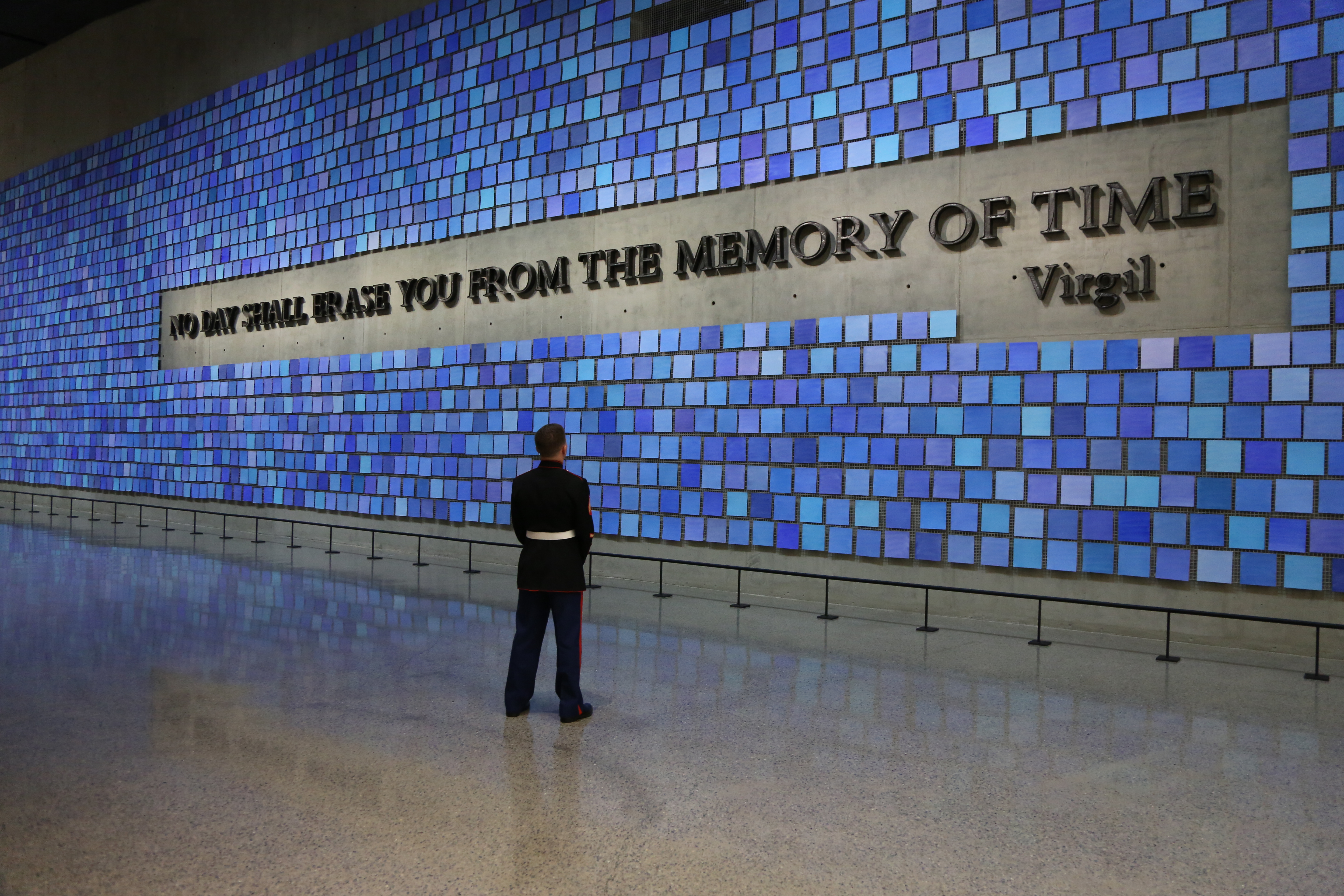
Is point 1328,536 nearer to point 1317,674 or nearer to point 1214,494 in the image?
point 1214,494

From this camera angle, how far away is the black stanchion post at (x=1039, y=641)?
8.55 m

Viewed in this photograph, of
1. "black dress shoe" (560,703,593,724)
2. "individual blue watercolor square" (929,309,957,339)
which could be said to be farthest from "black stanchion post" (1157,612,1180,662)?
"black dress shoe" (560,703,593,724)

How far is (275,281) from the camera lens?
59.2 ft

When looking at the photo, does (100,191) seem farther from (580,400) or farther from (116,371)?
(580,400)

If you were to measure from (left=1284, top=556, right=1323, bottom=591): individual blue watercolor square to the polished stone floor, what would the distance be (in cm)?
77

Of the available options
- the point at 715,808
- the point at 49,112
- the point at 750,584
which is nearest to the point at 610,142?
the point at 750,584

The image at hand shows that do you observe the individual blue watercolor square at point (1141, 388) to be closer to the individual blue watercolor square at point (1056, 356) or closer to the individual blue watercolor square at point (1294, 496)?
the individual blue watercolor square at point (1056, 356)

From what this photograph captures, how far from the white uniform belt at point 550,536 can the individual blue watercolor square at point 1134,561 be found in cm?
557

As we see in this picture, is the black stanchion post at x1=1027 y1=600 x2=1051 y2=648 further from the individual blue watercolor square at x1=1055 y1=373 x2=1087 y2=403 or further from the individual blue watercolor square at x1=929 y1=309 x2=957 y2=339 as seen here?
the individual blue watercolor square at x1=929 y1=309 x2=957 y2=339

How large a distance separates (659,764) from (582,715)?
94 centimetres

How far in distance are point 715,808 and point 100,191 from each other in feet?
73.8

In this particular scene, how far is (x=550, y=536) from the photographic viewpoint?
6070 millimetres

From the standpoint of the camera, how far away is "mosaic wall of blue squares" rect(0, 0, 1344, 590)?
867cm

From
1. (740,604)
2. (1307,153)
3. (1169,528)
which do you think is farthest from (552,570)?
(1307,153)
